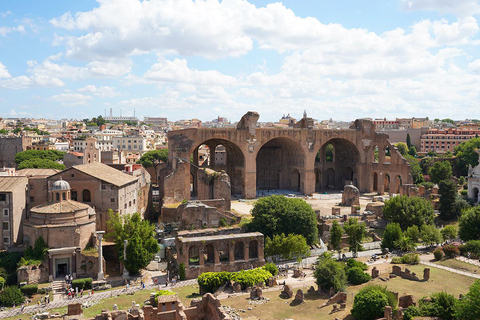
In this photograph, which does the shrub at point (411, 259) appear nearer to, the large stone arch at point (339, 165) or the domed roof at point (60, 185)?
the domed roof at point (60, 185)

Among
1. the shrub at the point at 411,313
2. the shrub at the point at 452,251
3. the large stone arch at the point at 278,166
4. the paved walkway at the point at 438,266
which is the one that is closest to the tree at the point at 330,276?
the shrub at the point at 411,313

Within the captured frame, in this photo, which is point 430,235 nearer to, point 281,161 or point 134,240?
point 134,240

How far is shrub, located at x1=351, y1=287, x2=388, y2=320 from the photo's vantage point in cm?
2598

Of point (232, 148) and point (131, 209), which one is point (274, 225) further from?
point (232, 148)

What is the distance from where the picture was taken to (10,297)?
31984mm

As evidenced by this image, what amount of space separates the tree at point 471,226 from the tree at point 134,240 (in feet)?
91.5

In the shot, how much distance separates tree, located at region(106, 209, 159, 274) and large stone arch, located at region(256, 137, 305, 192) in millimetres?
34340

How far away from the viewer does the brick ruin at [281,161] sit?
55938mm

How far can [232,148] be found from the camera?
66312 mm

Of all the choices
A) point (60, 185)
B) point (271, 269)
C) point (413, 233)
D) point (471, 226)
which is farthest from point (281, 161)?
point (60, 185)

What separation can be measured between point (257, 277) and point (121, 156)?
53.7 m

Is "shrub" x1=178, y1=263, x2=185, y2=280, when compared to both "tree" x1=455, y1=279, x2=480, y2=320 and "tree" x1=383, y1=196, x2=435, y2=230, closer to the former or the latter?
"tree" x1=455, y1=279, x2=480, y2=320

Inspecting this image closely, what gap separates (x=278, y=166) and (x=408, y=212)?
2884 cm

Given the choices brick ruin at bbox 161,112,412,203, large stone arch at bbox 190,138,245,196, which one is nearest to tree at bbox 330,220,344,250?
brick ruin at bbox 161,112,412,203
